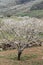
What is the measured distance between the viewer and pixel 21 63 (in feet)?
150

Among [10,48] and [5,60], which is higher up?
[5,60]

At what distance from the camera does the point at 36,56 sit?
52.8 m

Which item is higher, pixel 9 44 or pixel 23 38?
pixel 23 38

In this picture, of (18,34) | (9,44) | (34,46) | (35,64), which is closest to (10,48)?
(9,44)

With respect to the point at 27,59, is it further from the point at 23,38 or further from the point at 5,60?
the point at 23,38

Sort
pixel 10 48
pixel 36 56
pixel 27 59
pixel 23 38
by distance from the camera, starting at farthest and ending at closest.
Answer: pixel 10 48
pixel 23 38
pixel 36 56
pixel 27 59

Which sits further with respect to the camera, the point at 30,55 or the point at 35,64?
the point at 30,55

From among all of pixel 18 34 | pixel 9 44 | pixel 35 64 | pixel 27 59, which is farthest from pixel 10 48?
pixel 35 64

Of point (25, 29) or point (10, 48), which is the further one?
point (10, 48)

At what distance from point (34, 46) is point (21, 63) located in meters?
26.1

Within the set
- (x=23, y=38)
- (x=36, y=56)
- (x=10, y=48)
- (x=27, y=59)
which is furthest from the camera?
(x=10, y=48)

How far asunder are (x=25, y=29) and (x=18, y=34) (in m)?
7.69

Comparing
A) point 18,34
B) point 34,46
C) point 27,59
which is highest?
point 18,34

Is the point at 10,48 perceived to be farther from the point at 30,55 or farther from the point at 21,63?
the point at 21,63
